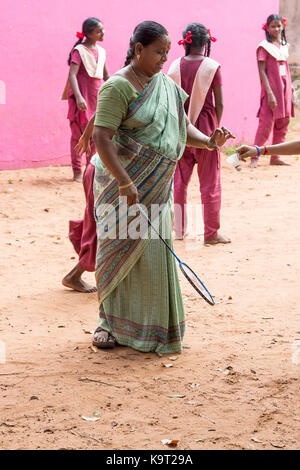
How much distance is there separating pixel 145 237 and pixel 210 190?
2968mm

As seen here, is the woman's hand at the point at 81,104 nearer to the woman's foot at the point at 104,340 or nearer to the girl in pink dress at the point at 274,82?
the girl in pink dress at the point at 274,82

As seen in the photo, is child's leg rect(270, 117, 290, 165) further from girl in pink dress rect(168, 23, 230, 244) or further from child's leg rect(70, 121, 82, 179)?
girl in pink dress rect(168, 23, 230, 244)

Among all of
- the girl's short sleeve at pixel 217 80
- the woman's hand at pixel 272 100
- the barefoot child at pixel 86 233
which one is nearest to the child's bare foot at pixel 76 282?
the barefoot child at pixel 86 233

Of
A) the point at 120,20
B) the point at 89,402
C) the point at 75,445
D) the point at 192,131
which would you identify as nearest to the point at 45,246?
the point at 192,131

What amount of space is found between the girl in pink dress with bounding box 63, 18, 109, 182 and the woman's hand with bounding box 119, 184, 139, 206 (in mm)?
5378

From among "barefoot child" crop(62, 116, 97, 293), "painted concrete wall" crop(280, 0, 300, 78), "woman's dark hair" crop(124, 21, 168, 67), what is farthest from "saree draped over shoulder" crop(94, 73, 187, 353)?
"painted concrete wall" crop(280, 0, 300, 78)

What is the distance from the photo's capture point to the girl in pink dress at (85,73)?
30.5ft

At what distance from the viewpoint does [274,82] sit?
11188mm

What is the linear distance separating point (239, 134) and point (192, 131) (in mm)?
9446

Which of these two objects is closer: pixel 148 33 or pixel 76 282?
pixel 148 33

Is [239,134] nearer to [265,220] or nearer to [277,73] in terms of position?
[277,73]

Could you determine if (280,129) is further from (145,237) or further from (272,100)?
(145,237)

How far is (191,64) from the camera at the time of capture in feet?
22.3

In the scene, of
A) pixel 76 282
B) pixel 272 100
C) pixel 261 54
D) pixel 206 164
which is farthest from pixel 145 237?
pixel 261 54
